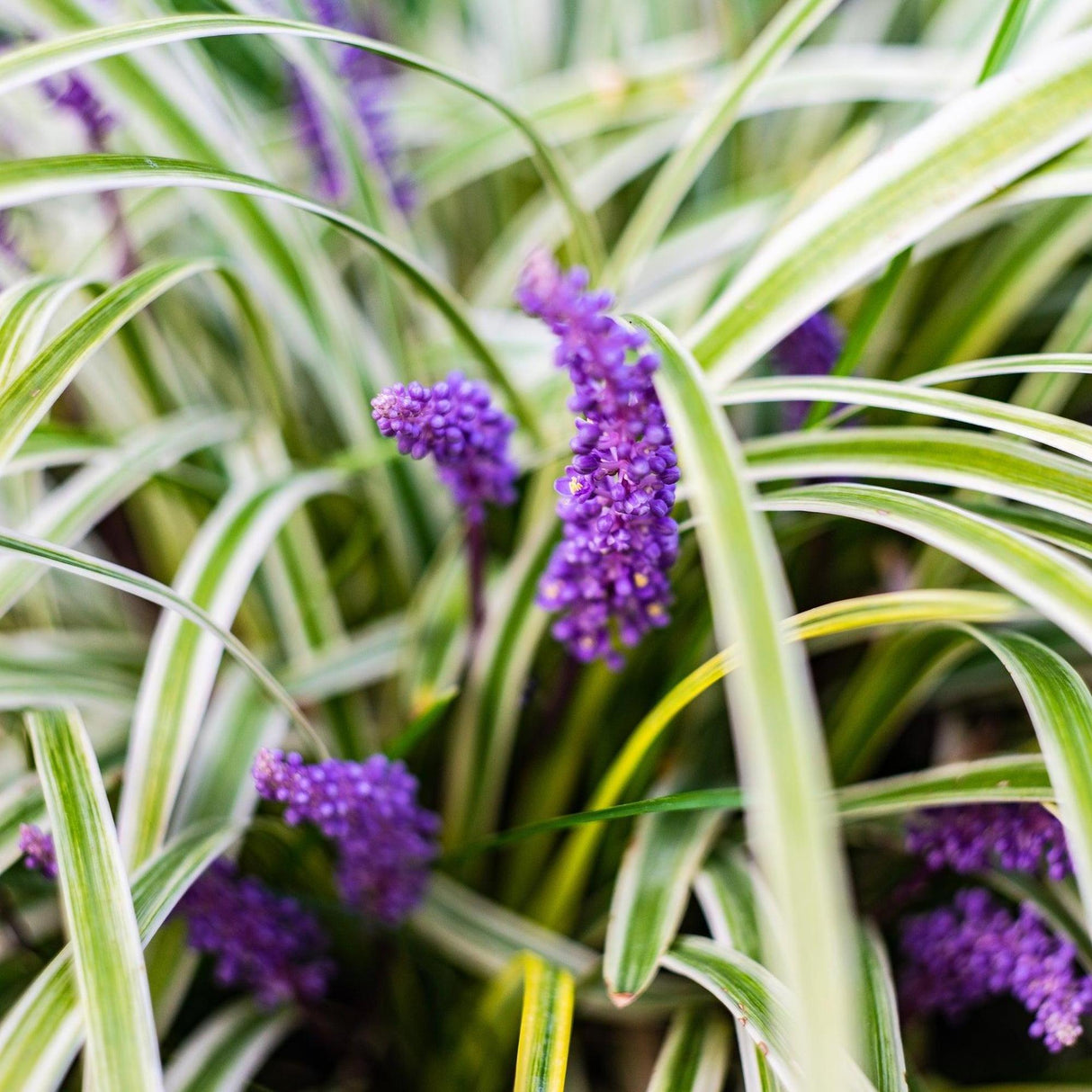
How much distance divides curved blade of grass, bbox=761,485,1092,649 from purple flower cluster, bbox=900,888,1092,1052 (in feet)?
0.81

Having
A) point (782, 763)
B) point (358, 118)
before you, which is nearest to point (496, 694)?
point (782, 763)

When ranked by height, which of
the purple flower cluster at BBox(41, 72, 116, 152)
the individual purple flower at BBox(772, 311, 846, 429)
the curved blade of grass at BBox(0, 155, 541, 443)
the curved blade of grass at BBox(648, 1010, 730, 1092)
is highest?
the purple flower cluster at BBox(41, 72, 116, 152)

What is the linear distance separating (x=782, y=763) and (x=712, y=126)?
1.99 feet

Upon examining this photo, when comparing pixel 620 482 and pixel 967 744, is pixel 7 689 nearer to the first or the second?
pixel 620 482

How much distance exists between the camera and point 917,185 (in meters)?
0.63

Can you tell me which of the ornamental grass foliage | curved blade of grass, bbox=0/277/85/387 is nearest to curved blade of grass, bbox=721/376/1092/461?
the ornamental grass foliage

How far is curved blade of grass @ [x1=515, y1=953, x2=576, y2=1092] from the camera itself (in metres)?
0.58

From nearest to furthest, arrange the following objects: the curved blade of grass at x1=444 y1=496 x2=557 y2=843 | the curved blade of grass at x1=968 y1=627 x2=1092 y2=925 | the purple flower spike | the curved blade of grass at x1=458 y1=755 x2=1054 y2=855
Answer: the curved blade of grass at x1=968 y1=627 x2=1092 y2=925 → the curved blade of grass at x1=458 y1=755 x2=1054 y2=855 → the curved blade of grass at x1=444 y1=496 x2=557 y2=843 → the purple flower spike

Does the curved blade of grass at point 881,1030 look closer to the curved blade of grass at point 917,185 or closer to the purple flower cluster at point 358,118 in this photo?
the curved blade of grass at point 917,185

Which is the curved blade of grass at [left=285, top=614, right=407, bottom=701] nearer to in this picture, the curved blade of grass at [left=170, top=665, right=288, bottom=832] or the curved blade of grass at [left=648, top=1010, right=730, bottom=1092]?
the curved blade of grass at [left=170, top=665, right=288, bottom=832]

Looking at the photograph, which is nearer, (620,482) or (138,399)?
(620,482)

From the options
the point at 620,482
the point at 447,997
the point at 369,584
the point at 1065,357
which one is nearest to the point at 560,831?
the point at 447,997

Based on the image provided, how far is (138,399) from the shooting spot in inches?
38.6

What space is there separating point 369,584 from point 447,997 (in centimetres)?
43
